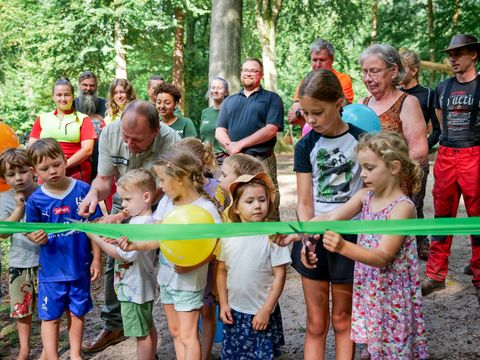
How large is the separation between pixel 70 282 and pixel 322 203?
1807mm

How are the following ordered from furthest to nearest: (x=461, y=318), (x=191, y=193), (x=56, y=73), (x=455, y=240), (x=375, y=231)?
1. (x=56, y=73)
2. (x=455, y=240)
3. (x=461, y=318)
4. (x=191, y=193)
5. (x=375, y=231)

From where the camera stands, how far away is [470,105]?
4988 millimetres

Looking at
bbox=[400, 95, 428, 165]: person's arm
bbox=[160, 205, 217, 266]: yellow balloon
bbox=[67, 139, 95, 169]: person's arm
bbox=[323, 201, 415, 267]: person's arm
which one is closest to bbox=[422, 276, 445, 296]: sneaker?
bbox=[400, 95, 428, 165]: person's arm

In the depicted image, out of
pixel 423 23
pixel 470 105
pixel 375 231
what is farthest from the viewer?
pixel 423 23

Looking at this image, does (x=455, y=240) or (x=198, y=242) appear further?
(x=455, y=240)

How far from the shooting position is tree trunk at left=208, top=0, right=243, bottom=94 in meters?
8.13

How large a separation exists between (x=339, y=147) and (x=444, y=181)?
2.59 meters

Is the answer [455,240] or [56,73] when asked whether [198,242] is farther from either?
[56,73]

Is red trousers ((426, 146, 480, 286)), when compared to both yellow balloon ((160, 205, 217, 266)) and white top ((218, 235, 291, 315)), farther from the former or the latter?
yellow balloon ((160, 205, 217, 266))

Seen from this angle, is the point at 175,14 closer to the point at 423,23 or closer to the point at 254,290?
the point at 423,23

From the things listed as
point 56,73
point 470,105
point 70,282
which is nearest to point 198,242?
point 70,282

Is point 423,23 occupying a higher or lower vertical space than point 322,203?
higher

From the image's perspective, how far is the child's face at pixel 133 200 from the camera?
3418 mm

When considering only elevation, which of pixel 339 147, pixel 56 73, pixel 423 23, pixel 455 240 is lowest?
pixel 455 240
